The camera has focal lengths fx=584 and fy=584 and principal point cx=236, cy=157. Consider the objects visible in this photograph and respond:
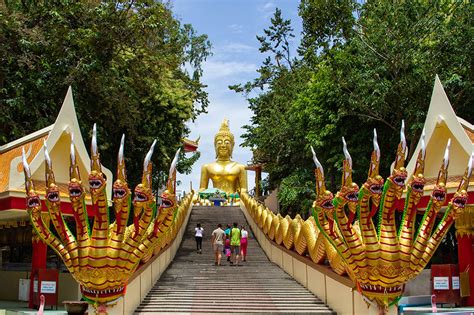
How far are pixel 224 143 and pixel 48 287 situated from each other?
76.5ft

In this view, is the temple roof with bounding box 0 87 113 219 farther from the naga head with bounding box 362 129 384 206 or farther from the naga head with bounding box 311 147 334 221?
the naga head with bounding box 362 129 384 206

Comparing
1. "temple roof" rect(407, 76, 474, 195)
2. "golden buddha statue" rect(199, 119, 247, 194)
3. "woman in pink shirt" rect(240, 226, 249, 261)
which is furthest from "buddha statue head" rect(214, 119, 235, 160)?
"temple roof" rect(407, 76, 474, 195)

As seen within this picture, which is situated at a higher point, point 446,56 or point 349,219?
point 446,56

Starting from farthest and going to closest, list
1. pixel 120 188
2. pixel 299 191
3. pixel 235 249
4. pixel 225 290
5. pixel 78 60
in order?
pixel 299 191 < pixel 78 60 < pixel 235 249 < pixel 225 290 < pixel 120 188

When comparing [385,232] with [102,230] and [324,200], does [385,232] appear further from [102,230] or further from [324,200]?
[102,230]

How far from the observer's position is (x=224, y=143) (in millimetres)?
36188

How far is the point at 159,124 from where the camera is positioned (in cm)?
2438

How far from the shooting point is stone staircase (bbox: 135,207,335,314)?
12.2m

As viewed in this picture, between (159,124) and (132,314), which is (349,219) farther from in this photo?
(159,124)

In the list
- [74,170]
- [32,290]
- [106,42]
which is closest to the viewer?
[74,170]

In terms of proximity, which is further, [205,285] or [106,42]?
[106,42]

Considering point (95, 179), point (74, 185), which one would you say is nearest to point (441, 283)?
point (95, 179)

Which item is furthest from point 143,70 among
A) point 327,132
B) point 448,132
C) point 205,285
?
point 448,132

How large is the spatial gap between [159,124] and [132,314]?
13605 mm
